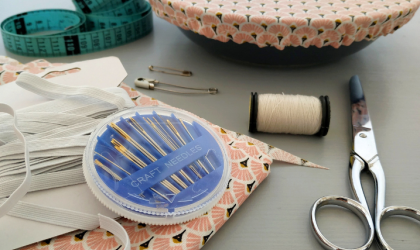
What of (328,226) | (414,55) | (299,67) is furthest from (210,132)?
(414,55)

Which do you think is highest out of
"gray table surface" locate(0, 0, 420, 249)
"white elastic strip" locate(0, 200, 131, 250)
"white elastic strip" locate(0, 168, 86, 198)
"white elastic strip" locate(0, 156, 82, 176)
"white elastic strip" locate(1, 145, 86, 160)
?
"white elastic strip" locate(1, 145, 86, 160)

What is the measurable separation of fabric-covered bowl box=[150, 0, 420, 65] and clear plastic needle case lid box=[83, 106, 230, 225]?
0.65 ft

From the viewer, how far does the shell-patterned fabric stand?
0.41 meters

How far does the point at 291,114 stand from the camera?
0.58 meters

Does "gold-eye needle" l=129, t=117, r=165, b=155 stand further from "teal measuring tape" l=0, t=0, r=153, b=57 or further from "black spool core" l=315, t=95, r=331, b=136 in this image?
"teal measuring tape" l=0, t=0, r=153, b=57

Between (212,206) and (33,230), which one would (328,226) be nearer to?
(212,206)

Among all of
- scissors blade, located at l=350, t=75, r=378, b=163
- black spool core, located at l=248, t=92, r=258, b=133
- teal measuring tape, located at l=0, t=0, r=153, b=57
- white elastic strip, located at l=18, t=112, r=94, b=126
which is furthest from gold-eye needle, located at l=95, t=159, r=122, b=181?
teal measuring tape, located at l=0, t=0, r=153, b=57

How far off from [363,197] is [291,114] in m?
0.17

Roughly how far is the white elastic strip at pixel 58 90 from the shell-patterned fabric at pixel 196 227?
0.20 m

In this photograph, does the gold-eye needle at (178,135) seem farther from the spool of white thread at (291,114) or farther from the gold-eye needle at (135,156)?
the spool of white thread at (291,114)

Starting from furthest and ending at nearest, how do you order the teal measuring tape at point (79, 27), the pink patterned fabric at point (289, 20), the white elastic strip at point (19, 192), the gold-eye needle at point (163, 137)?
the teal measuring tape at point (79, 27) → the pink patterned fabric at point (289, 20) → the gold-eye needle at point (163, 137) → the white elastic strip at point (19, 192)

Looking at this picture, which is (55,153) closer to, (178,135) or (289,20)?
(178,135)

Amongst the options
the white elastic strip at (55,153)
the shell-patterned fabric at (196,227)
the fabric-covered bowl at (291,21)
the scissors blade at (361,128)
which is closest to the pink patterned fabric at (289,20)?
the fabric-covered bowl at (291,21)

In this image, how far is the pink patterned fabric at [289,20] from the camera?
0.60 meters
